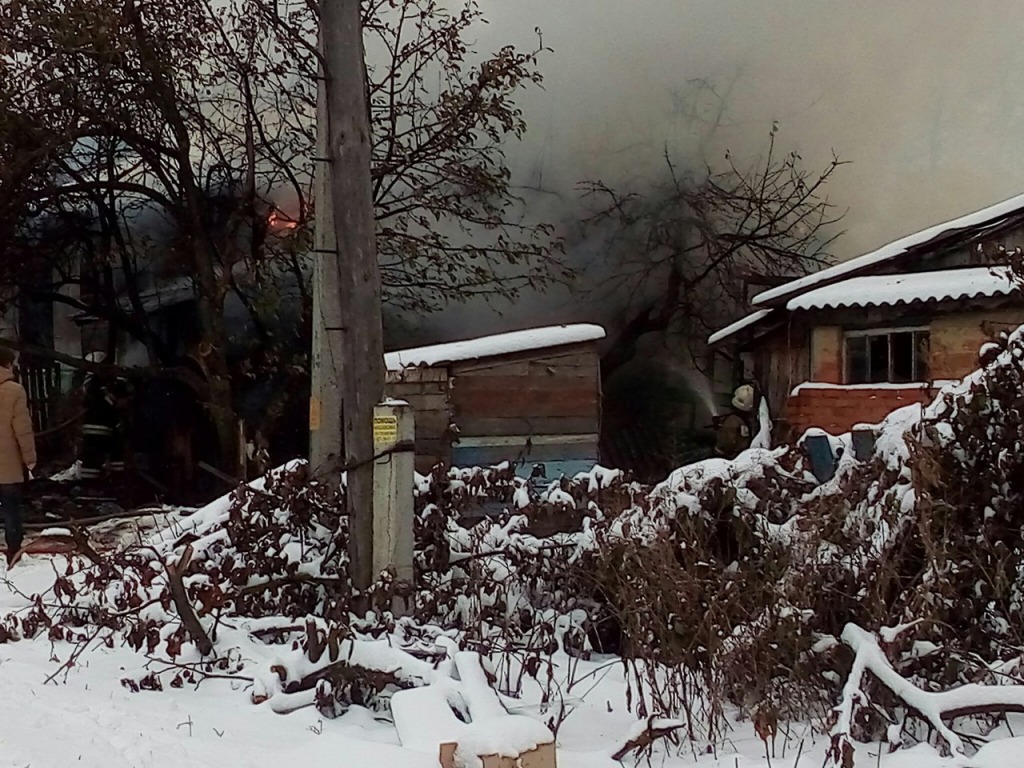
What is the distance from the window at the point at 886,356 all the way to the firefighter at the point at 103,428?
35.8ft

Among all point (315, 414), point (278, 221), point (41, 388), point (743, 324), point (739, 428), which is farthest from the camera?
point (41, 388)

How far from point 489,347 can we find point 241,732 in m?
4.83

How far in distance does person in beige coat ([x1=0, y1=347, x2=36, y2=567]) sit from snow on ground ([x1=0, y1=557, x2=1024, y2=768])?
3410 millimetres

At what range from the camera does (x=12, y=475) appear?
7.56m

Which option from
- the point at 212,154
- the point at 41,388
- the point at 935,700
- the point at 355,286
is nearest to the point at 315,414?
the point at 355,286

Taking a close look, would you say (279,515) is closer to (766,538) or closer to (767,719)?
(766,538)

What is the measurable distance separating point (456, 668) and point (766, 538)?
5.78 feet

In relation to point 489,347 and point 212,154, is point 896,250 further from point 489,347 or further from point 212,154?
point 212,154

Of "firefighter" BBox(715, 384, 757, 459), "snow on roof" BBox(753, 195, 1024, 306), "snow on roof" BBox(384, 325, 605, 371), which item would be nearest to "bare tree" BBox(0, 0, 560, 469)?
"firefighter" BBox(715, 384, 757, 459)

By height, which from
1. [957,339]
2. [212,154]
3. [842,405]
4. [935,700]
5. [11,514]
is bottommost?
[935,700]

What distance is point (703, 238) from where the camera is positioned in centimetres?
1683

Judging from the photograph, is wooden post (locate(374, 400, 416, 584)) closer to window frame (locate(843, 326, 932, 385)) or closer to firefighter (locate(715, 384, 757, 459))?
window frame (locate(843, 326, 932, 385))

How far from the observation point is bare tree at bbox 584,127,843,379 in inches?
659

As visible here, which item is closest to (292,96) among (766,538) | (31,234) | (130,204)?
(130,204)
